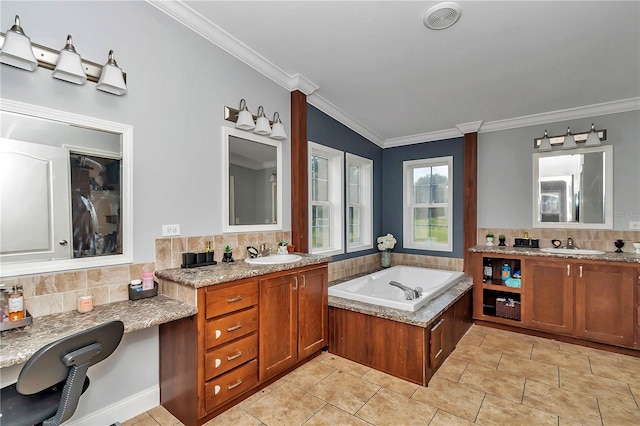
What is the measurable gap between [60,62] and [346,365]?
2.96 metres

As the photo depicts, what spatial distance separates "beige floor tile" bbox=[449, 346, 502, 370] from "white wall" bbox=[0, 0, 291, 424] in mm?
2578

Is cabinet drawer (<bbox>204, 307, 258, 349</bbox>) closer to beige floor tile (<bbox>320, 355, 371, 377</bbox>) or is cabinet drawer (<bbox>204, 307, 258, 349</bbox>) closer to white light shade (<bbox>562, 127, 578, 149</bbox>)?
beige floor tile (<bbox>320, 355, 371, 377</bbox>)

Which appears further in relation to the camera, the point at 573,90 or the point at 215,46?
the point at 573,90

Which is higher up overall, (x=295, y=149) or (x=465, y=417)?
(x=295, y=149)

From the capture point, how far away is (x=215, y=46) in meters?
2.54

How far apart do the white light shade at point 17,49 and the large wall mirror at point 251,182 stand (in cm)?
124

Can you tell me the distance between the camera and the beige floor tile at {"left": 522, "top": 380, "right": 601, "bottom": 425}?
204 cm

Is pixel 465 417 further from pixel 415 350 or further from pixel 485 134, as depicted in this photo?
pixel 485 134

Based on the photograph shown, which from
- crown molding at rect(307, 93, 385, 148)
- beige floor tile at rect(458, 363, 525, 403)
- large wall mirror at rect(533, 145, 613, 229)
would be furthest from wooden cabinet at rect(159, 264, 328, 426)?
large wall mirror at rect(533, 145, 613, 229)

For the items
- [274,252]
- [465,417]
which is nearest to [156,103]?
[274,252]

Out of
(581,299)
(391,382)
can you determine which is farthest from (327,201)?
(581,299)

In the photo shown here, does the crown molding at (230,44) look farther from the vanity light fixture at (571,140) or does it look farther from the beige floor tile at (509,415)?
the beige floor tile at (509,415)

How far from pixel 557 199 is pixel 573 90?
1283 mm

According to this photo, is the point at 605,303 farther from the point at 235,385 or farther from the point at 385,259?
the point at 235,385
